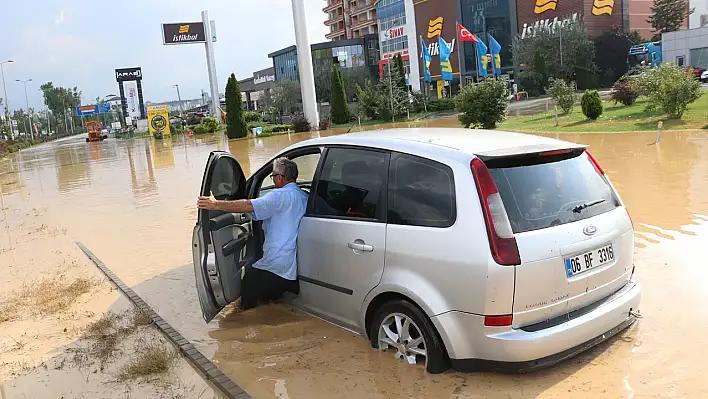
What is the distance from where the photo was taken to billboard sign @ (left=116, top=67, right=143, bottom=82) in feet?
319

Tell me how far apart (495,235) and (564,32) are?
58.8m

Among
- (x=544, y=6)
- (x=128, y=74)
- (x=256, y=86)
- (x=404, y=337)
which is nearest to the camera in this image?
(x=404, y=337)

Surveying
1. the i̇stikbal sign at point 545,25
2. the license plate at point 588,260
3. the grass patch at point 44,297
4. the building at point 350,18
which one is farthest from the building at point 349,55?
the license plate at point 588,260

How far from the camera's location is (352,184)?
14.5ft

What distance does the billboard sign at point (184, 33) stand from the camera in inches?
2953

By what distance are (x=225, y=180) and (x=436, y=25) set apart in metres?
76.3

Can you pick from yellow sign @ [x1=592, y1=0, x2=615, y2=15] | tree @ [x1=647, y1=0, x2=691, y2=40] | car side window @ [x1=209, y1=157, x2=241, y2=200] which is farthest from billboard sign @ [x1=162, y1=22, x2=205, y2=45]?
car side window @ [x1=209, y1=157, x2=241, y2=200]

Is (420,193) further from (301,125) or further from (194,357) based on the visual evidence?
(301,125)

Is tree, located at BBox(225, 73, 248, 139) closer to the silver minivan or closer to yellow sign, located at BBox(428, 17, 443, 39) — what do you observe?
the silver minivan

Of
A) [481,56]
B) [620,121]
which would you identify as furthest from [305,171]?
[481,56]

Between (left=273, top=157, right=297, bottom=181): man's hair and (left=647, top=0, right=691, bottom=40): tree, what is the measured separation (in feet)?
226

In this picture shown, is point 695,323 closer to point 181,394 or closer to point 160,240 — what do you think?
point 181,394

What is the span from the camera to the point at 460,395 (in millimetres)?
3678

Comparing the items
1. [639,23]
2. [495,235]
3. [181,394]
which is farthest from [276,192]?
[639,23]
